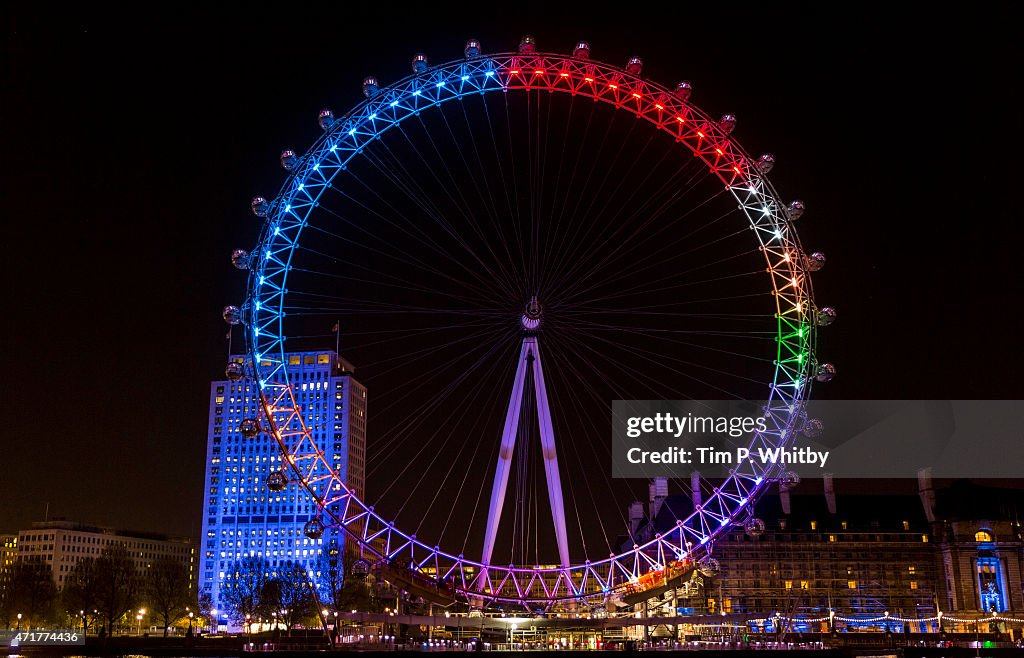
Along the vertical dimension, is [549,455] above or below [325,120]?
below

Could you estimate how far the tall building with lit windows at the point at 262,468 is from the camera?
16738cm

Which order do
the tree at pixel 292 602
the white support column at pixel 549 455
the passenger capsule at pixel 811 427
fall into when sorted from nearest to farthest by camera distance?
1. the white support column at pixel 549 455
2. the passenger capsule at pixel 811 427
3. the tree at pixel 292 602

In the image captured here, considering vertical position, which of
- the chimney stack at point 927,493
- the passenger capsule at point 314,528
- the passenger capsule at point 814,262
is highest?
the passenger capsule at point 814,262

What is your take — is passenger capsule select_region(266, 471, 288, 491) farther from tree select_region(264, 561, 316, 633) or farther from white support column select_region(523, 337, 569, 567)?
tree select_region(264, 561, 316, 633)

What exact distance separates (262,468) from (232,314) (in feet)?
417

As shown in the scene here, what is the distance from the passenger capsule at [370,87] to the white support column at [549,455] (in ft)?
47.7

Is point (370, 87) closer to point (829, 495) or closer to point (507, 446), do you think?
point (507, 446)

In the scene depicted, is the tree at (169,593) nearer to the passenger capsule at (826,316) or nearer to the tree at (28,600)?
the tree at (28,600)

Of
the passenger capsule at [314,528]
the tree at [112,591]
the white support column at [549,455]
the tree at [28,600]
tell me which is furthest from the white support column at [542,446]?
the tree at [28,600]

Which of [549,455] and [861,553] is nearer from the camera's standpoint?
[549,455]

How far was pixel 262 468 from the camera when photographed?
170500 millimetres

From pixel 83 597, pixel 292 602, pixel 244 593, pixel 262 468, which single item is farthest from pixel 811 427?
pixel 262 468

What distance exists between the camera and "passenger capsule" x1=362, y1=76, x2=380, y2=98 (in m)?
50.0

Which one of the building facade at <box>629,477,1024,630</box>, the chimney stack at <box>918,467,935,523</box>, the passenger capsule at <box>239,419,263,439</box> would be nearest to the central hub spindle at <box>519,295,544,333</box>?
the passenger capsule at <box>239,419,263,439</box>
